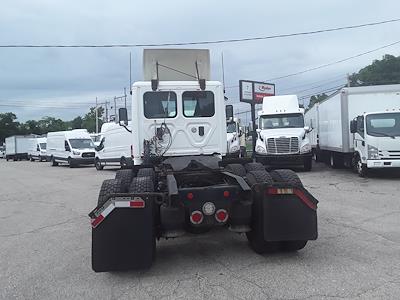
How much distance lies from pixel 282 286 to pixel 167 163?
3411 millimetres

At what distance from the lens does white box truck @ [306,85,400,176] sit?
51.3 feet

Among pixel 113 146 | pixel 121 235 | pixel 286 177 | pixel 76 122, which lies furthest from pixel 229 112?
pixel 76 122

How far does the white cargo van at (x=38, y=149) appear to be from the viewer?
157 ft

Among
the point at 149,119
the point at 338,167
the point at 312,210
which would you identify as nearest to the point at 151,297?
the point at 312,210

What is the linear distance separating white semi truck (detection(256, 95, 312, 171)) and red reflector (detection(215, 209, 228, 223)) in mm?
13966

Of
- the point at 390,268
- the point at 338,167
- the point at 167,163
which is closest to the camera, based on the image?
the point at 390,268

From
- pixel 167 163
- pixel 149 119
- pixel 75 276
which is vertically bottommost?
pixel 75 276

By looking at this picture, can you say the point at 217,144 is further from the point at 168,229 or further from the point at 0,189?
the point at 0,189

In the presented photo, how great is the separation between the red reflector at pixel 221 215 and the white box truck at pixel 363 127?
1127 cm

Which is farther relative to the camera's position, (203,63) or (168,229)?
(203,63)

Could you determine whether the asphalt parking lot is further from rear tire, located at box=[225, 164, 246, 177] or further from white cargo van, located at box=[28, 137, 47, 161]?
white cargo van, located at box=[28, 137, 47, 161]

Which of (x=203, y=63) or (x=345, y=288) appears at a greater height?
(x=203, y=63)

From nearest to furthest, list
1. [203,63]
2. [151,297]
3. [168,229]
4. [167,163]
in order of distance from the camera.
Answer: [151,297]
[168,229]
[167,163]
[203,63]

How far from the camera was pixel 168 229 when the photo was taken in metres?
5.99
